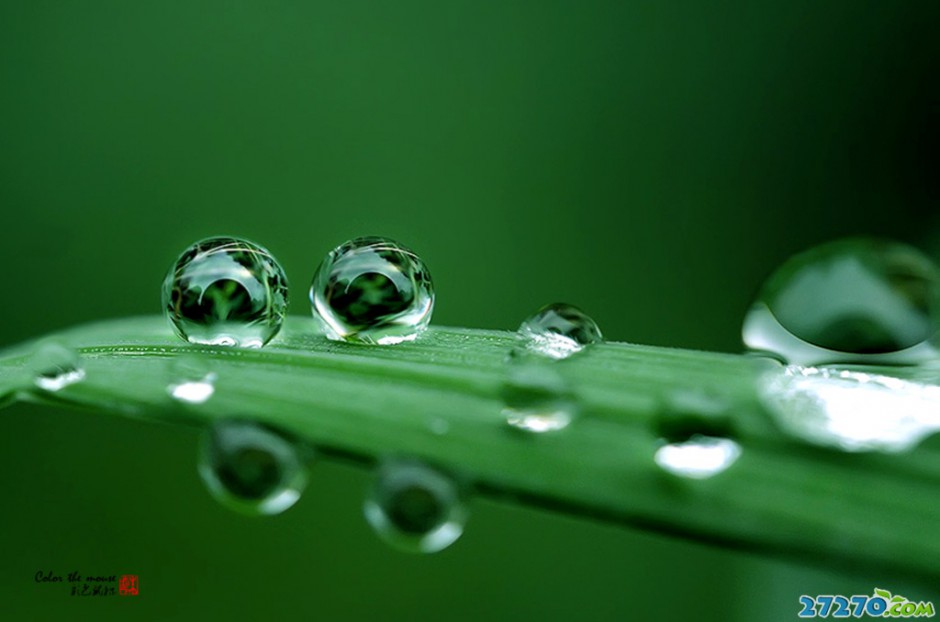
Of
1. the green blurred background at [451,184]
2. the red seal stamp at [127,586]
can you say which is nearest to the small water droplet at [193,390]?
the red seal stamp at [127,586]

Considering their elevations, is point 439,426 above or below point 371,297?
below

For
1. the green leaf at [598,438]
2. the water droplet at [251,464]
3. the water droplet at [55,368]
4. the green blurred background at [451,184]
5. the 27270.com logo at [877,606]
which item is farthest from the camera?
the green blurred background at [451,184]

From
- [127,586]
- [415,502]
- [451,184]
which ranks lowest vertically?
[415,502]

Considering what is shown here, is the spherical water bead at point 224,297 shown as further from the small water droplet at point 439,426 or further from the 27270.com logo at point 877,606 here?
the 27270.com logo at point 877,606

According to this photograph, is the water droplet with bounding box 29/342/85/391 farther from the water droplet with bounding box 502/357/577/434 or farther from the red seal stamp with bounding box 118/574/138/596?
the red seal stamp with bounding box 118/574/138/596

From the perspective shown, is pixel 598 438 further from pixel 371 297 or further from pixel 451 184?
pixel 451 184

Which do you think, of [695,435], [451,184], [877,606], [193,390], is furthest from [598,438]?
[451,184]

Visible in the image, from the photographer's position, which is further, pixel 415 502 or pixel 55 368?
pixel 55 368

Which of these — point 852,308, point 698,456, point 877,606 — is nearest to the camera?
point 698,456

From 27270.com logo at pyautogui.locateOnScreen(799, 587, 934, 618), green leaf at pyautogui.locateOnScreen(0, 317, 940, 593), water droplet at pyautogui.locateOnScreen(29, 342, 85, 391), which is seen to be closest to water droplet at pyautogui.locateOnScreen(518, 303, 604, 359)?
green leaf at pyautogui.locateOnScreen(0, 317, 940, 593)
